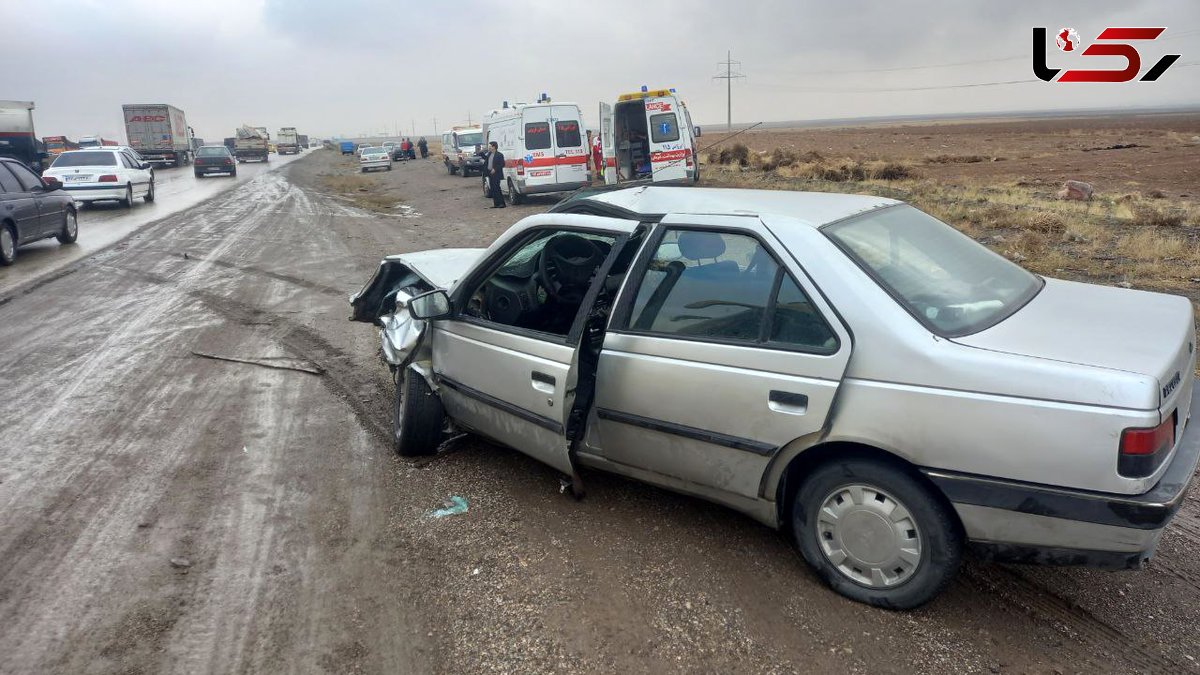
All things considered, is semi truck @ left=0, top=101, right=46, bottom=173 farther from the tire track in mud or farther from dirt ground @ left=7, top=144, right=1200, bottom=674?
the tire track in mud

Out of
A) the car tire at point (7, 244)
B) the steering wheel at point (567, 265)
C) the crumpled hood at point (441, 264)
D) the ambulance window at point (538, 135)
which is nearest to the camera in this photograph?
the steering wheel at point (567, 265)

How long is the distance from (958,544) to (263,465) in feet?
12.6

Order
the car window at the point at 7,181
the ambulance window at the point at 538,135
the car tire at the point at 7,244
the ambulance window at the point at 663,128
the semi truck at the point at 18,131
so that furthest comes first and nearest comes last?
the semi truck at the point at 18,131, the ambulance window at the point at 663,128, the ambulance window at the point at 538,135, the car window at the point at 7,181, the car tire at the point at 7,244

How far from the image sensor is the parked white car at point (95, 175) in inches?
789

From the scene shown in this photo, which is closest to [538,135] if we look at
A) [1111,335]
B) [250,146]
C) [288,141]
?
[1111,335]

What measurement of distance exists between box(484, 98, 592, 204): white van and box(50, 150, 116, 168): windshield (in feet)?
34.3

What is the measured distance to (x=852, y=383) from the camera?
298 cm

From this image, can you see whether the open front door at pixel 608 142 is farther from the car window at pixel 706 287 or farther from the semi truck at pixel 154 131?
the semi truck at pixel 154 131

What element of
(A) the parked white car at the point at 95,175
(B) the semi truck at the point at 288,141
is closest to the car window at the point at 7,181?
(A) the parked white car at the point at 95,175

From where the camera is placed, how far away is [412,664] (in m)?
2.93

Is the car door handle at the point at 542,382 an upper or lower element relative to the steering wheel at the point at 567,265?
lower

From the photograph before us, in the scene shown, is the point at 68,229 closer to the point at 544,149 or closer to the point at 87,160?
the point at 87,160

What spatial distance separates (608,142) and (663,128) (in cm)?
169

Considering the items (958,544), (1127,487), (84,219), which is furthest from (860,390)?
(84,219)
